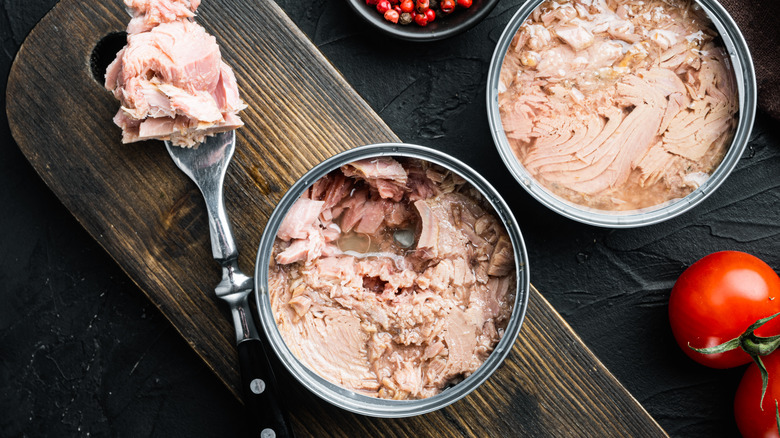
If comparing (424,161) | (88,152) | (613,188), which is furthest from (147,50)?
(613,188)

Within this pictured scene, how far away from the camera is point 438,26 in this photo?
1.73 m

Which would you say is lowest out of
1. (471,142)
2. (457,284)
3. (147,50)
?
(457,284)

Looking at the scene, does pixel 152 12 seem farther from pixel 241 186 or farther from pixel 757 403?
pixel 757 403

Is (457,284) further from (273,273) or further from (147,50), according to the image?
(147,50)

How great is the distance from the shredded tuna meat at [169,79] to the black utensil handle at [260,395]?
0.63 metres

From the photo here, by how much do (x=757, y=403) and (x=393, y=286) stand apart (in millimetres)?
1134

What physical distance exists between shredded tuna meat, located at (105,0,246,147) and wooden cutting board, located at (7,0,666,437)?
0.17 meters

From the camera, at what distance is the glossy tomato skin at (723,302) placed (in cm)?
160

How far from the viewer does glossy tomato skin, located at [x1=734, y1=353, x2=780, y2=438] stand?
1.61 meters

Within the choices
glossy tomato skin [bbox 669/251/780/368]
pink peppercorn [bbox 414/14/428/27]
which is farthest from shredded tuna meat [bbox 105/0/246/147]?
glossy tomato skin [bbox 669/251/780/368]

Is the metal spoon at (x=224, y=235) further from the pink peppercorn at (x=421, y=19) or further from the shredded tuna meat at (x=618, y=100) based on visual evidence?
the shredded tuna meat at (x=618, y=100)

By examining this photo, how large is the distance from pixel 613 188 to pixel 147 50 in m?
1.37

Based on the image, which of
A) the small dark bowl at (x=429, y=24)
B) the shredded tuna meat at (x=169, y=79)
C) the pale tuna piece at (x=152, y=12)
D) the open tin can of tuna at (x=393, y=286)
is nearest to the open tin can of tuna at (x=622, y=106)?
the small dark bowl at (x=429, y=24)

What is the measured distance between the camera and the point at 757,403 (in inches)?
64.1
